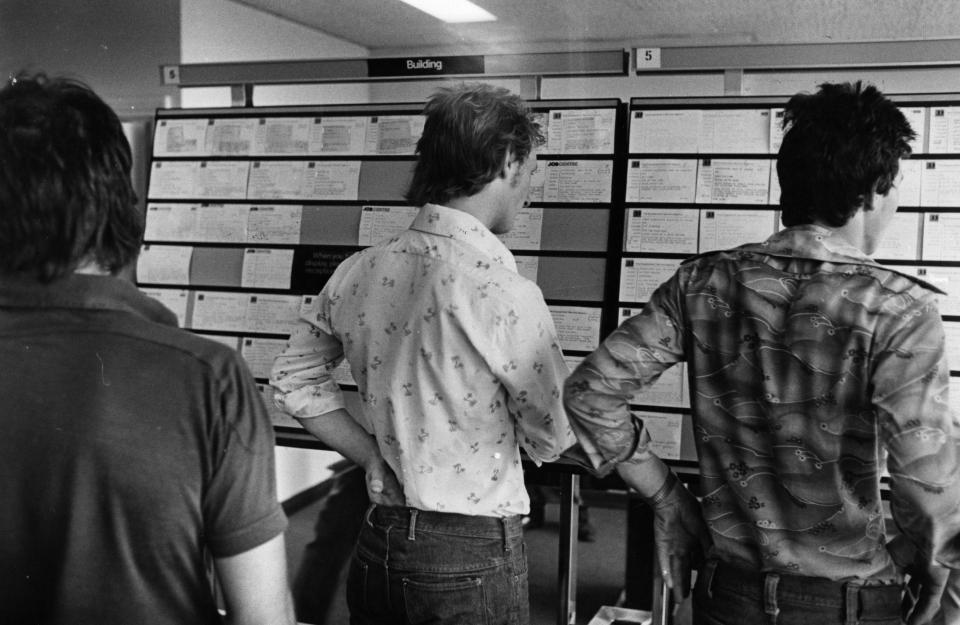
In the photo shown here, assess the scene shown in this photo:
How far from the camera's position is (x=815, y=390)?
4.41 ft

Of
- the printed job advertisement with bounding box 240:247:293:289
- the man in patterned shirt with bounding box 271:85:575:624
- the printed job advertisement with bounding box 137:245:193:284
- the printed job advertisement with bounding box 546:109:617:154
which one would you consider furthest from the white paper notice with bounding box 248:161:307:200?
the man in patterned shirt with bounding box 271:85:575:624

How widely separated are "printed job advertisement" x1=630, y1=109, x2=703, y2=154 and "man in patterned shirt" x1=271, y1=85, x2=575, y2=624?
1.02m

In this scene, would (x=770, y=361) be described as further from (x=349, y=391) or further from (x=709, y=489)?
(x=349, y=391)

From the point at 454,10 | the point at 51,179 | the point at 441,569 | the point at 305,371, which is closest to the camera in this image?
the point at 51,179

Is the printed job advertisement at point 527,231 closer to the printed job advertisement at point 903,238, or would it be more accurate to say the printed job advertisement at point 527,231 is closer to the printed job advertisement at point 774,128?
the printed job advertisement at point 774,128

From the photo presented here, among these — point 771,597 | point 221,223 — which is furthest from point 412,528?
point 221,223

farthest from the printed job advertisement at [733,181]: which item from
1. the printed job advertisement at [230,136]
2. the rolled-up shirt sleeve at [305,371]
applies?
the printed job advertisement at [230,136]

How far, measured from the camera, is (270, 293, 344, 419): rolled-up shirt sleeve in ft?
5.91

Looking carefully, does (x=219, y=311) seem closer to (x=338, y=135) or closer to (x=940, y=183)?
(x=338, y=135)

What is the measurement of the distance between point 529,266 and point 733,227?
0.61 metres

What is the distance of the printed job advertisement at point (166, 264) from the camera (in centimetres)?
307

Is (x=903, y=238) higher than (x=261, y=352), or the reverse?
(x=903, y=238)

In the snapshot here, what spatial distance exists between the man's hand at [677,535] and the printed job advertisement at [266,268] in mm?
1712

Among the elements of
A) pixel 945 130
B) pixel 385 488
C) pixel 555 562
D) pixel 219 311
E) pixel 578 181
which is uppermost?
pixel 945 130
